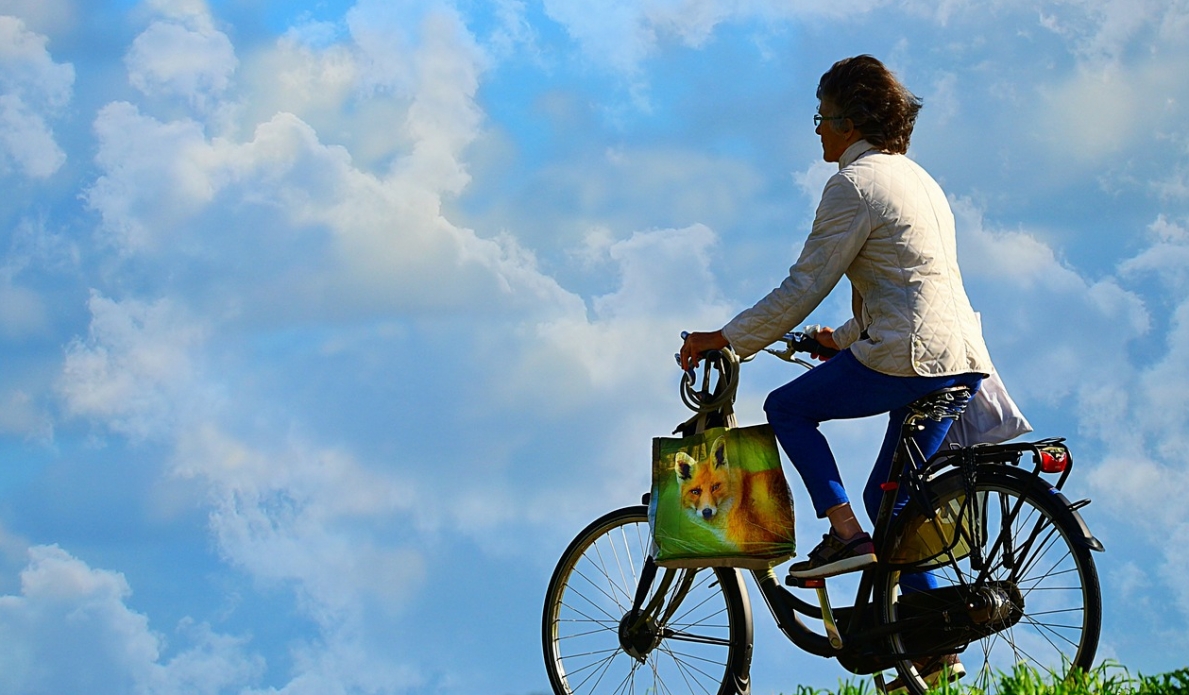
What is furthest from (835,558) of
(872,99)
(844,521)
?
(872,99)

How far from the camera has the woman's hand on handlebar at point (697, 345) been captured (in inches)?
235

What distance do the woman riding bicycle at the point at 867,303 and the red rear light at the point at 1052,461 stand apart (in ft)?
1.32

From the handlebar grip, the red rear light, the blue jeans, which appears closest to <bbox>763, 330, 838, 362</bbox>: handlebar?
the handlebar grip

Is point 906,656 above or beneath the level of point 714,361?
beneath

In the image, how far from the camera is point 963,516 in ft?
18.6

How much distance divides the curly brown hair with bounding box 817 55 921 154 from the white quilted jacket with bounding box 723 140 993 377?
14cm

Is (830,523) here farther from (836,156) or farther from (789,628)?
(836,156)

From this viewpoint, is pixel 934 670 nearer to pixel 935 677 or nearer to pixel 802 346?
pixel 935 677

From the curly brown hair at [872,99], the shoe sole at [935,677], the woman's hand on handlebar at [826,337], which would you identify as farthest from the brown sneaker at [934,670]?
the curly brown hair at [872,99]

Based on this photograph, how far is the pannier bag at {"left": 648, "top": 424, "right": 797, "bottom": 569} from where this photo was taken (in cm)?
603

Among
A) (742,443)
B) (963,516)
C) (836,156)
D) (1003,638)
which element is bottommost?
(1003,638)

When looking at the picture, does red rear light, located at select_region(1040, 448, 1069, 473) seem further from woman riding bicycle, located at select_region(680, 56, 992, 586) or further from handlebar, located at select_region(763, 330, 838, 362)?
handlebar, located at select_region(763, 330, 838, 362)

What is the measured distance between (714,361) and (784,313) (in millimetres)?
567

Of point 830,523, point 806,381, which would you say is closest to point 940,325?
point 806,381
